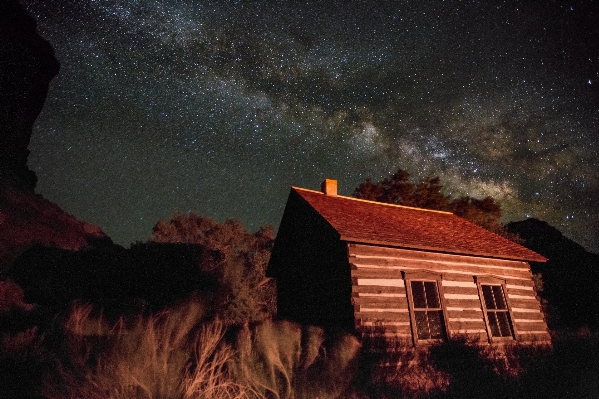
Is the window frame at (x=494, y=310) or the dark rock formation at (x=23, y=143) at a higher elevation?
the dark rock formation at (x=23, y=143)

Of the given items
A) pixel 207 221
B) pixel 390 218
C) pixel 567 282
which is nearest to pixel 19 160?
pixel 207 221

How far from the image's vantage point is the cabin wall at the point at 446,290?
9.57 meters

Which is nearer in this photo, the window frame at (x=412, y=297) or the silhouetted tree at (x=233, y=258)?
the window frame at (x=412, y=297)

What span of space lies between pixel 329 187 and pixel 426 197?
15.1 metres

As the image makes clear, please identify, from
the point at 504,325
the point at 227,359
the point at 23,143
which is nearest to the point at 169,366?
the point at 227,359

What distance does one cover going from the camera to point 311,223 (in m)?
12.4

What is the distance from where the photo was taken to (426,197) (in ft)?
91.0

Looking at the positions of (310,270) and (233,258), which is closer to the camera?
(310,270)

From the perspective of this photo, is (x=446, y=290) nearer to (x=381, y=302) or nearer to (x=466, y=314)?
(x=466, y=314)

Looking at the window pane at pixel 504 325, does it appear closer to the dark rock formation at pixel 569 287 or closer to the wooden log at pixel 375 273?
the wooden log at pixel 375 273

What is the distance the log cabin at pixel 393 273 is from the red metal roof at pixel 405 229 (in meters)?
0.04

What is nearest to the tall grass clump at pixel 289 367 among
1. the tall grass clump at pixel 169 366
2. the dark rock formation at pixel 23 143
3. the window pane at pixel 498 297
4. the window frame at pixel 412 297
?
the tall grass clump at pixel 169 366

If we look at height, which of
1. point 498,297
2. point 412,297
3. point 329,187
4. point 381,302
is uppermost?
point 329,187

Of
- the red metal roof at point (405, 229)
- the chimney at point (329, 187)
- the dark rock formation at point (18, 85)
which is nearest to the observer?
the red metal roof at point (405, 229)
